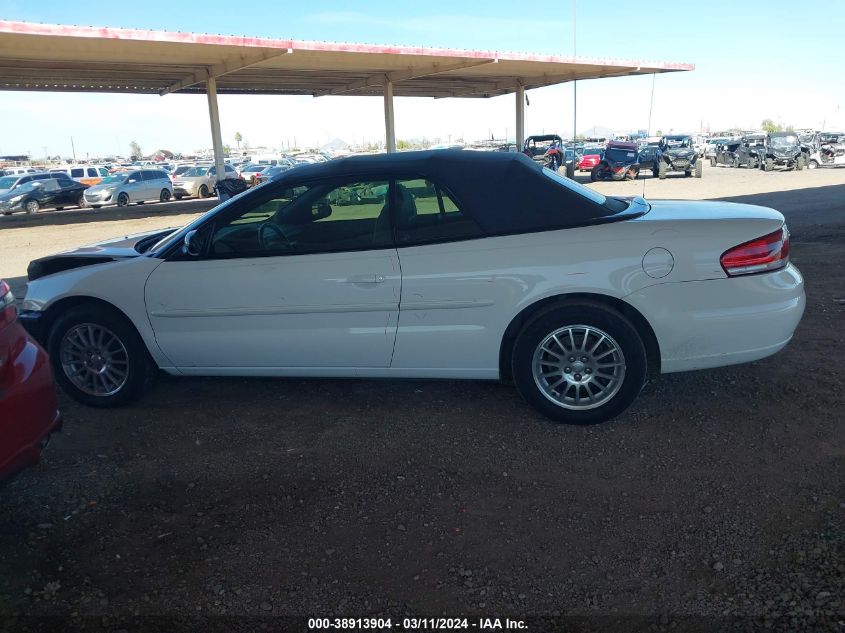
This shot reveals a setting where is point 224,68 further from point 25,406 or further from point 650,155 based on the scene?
point 25,406

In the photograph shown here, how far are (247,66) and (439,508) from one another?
2170cm

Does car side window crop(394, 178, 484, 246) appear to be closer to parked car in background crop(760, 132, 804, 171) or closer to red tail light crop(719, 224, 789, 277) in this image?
red tail light crop(719, 224, 789, 277)

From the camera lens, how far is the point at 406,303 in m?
4.04

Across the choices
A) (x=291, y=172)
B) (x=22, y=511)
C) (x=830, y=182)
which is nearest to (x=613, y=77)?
(x=830, y=182)

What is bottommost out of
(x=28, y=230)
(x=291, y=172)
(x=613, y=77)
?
(x=28, y=230)

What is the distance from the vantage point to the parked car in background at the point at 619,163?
3007 cm

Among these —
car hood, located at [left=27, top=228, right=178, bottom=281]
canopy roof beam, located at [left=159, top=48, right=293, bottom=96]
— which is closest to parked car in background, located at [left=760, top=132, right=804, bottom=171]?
canopy roof beam, located at [left=159, top=48, right=293, bottom=96]

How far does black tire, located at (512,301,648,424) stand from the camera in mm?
3842

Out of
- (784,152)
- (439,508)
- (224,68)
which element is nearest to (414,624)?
(439,508)

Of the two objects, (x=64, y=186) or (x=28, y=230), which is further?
(x=64, y=186)

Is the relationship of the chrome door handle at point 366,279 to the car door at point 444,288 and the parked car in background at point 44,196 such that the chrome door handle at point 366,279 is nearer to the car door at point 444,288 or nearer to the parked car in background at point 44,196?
the car door at point 444,288

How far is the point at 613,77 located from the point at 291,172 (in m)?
31.5

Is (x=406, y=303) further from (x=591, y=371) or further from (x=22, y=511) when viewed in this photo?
(x=22, y=511)

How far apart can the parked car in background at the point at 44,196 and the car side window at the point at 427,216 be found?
26.6m
